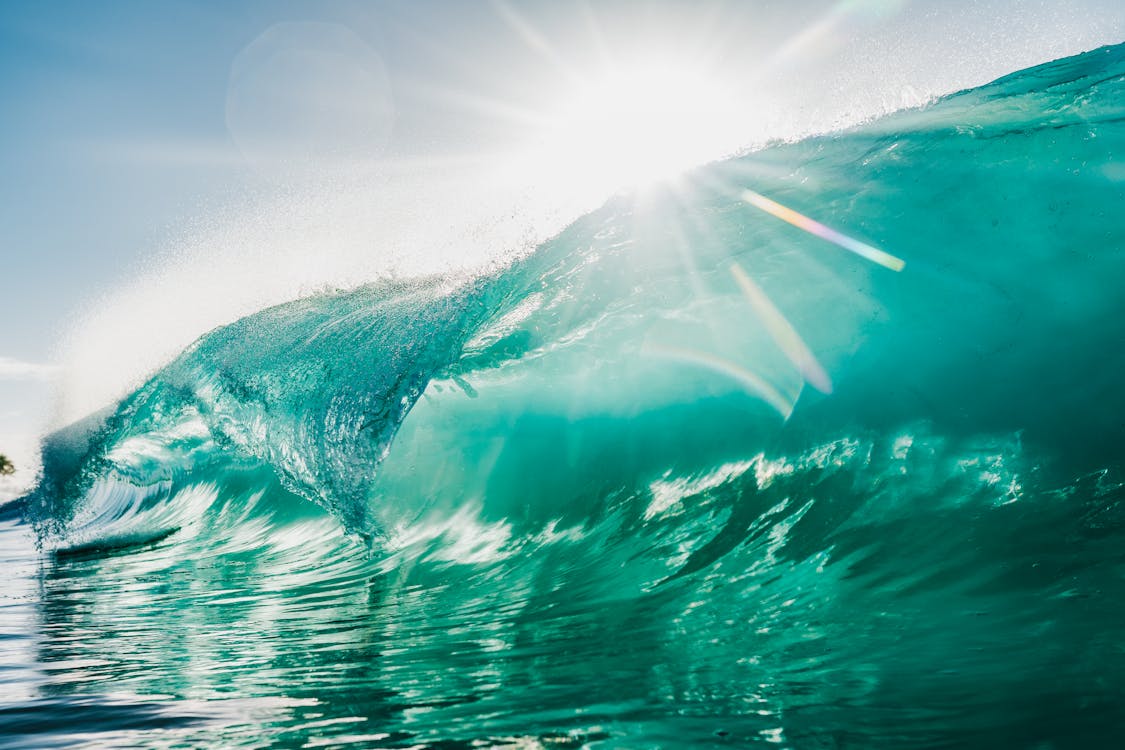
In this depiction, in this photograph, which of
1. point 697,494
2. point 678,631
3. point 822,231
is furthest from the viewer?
point 822,231

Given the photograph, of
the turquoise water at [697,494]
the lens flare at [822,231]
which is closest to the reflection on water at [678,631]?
the turquoise water at [697,494]

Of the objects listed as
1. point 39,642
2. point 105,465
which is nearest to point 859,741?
point 39,642

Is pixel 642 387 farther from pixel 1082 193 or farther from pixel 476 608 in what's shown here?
pixel 1082 193

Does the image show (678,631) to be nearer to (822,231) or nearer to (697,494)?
(697,494)

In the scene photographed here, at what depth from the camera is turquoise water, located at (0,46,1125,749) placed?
2014 mm

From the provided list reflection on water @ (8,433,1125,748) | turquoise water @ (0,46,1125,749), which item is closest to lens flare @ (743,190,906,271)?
turquoise water @ (0,46,1125,749)

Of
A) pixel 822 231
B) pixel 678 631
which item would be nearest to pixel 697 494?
pixel 678 631

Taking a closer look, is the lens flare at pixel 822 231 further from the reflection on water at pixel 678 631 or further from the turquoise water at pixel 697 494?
the reflection on water at pixel 678 631

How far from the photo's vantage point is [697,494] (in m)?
4.65

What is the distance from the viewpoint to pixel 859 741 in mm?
1615

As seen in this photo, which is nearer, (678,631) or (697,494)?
(678,631)

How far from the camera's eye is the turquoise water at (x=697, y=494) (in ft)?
6.61

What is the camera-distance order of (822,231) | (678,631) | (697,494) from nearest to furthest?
(678,631) → (697,494) → (822,231)

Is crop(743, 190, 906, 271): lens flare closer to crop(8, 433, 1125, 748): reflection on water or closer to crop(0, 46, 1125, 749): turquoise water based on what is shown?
crop(0, 46, 1125, 749): turquoise water
